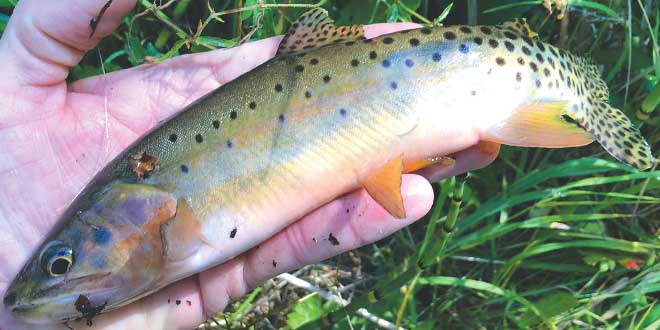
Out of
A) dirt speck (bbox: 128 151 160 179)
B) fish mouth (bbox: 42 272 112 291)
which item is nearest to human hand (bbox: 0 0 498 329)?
fish mouth (bbox: 42 272 112 291)

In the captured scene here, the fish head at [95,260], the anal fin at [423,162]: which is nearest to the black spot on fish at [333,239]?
the anal fin at [423,162]

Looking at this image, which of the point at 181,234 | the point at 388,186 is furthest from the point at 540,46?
the point at 181,234

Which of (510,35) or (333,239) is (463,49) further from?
(333,239)

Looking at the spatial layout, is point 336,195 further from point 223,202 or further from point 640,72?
point 640,72

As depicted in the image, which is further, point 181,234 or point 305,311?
point 305,311

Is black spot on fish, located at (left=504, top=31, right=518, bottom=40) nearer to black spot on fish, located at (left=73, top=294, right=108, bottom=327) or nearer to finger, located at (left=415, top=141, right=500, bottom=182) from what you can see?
finger, located at (left=415, top=141, right=500, bottom=182)

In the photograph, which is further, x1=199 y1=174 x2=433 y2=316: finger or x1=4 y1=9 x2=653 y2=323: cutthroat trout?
x1=199 y1=174 x2=433 y2=316: finger

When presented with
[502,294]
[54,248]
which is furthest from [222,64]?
[502,294]
